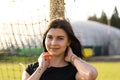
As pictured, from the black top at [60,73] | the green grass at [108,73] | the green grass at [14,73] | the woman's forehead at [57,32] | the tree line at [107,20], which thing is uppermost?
the woman's forehead at [57,32]

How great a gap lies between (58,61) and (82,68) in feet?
0.89

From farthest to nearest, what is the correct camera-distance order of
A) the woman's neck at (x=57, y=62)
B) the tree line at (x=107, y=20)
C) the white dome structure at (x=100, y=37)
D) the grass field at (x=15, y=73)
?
the tree line at (x=107, y=20)
the white dome structure at (x=100, y=37)
the grass field at (x=15, y=73)
the woman's neck at (x=57, y=62)

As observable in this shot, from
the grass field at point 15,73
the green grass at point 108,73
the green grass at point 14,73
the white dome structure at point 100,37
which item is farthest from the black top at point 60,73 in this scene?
the white dome structure at point 100,37

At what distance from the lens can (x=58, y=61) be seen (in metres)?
4.56

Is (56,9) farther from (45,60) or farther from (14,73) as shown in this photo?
(14,73)

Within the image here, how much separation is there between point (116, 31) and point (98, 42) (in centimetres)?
568

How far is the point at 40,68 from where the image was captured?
14.8ft

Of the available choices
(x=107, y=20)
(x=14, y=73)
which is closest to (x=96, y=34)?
(x=107, y=20)

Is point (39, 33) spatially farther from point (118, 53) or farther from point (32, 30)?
point (118, 53)

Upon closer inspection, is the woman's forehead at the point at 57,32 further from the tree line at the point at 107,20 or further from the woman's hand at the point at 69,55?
the tree line at the point at 107,20

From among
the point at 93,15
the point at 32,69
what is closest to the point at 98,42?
A: the point at 93,15

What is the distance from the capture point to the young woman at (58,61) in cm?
446

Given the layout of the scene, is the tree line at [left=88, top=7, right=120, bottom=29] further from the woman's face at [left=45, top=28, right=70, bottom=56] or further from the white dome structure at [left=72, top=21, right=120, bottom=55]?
the woman's face at [left=45, top=28, right=70, bottom=56]

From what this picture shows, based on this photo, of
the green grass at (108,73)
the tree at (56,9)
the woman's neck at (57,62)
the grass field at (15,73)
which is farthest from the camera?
the green grass at (108,73)
